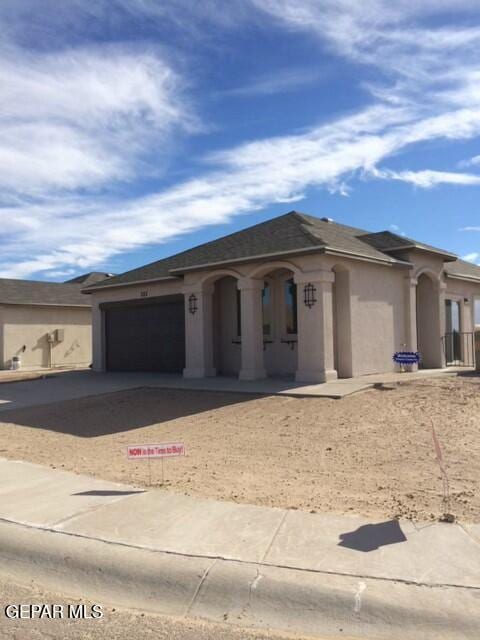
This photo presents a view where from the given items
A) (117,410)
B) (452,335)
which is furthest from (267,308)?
(452,335)

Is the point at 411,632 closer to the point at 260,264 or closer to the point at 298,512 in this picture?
the point at 298,512

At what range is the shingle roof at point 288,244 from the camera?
15.1 m

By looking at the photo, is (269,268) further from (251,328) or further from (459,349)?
(459,349)

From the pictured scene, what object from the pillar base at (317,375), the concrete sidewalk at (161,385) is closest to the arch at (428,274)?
the concrete sidewalk at (161,385)

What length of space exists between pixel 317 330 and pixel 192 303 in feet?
15.5

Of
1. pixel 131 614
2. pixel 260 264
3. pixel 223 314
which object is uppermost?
pixel 260 264

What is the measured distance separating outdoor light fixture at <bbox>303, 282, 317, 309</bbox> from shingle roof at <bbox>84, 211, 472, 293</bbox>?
924 mm

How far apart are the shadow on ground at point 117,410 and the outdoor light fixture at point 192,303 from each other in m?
3.10

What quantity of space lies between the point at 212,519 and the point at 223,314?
1316 centimetres

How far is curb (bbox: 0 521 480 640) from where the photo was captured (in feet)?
12.1

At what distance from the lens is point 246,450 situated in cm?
902

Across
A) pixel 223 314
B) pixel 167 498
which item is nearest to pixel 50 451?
pixel 167 498

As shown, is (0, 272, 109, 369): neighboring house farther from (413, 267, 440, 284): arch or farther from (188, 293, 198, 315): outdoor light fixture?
(413, 267, 440, 284): arch

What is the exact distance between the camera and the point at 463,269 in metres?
22.7
